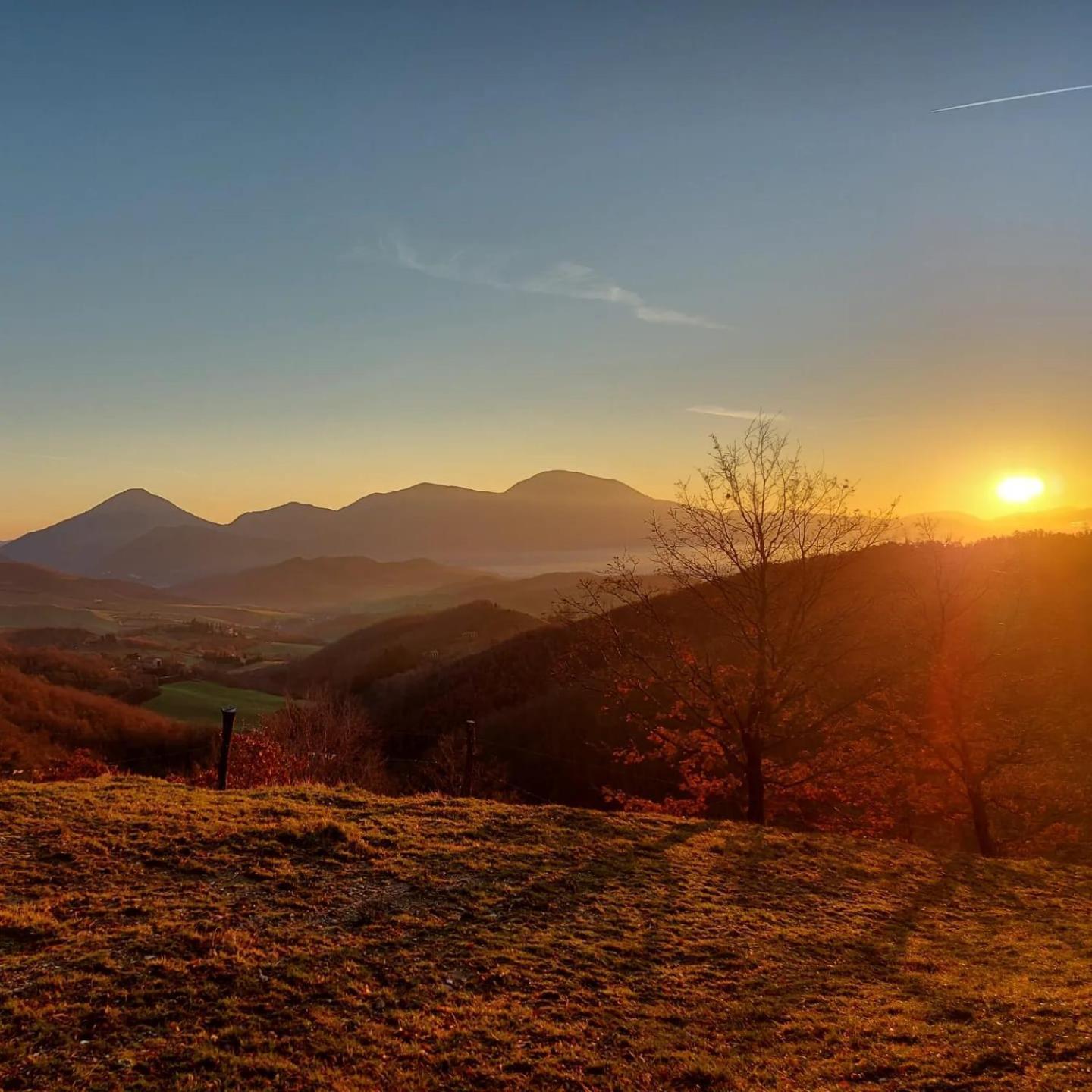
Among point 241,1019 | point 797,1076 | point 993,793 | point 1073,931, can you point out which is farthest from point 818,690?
point 241,1019

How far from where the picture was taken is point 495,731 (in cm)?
4703

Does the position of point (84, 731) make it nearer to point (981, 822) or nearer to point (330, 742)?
point (330, 742)

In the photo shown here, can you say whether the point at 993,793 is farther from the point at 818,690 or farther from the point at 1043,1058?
the point at 1043,1058

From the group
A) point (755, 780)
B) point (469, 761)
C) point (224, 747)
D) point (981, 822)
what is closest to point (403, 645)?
point (469, 761)

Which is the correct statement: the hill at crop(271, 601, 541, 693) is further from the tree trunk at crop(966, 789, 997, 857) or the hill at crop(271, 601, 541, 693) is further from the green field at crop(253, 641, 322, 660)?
the tree trunk at crop(966, 789, 997, 857)

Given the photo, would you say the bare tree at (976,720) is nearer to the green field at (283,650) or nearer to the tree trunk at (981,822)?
the tree trunk at (981,822)

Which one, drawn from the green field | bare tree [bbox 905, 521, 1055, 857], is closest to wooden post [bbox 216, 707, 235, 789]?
bare tree [bbox 905, 521, 1055, 857]

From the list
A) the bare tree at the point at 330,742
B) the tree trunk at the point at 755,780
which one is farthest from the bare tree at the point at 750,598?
the bare tree at the point at 330,742

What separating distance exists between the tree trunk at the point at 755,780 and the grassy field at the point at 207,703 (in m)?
45.7

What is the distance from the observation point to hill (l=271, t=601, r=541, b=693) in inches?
3063

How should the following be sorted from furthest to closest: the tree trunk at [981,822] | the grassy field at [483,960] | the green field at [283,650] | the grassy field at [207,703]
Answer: the green field at [283,650] < the grassy field at [207,703] < the tree trunk at [981,822] < the grassy field at [483,960]

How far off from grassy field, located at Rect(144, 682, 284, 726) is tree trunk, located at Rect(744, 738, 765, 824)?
150 ft

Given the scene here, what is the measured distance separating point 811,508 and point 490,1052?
49.3 ft

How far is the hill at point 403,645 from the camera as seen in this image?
77812 millimetres
